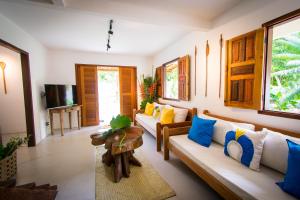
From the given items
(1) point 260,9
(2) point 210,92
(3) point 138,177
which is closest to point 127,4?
(1) point 260,9

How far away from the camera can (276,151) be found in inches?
56.6

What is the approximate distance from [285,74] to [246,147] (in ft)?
4.16

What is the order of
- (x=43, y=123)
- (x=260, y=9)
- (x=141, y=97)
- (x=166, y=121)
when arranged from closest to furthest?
(x=260, y=9) < (x=166, y=121) < (x=43, y=123) < (x=141, y=97)

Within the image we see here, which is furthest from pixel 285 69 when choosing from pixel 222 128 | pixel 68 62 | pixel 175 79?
pixel 68 62

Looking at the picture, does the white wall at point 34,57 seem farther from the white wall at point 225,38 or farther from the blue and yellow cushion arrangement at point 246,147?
the blue and yellow cushion arrangement at point 246,147

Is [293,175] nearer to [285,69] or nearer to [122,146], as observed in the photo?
[285,69]

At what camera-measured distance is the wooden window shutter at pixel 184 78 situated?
127 inches

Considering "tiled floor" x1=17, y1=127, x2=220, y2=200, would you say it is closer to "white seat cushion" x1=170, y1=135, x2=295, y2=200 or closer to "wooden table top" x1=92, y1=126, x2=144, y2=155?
"white seat cushion" x1=170, y1=135, x2=295, y2=200

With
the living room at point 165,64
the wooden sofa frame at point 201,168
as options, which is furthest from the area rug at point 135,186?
the wooden sofa frame at point 201,168

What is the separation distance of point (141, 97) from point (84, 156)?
304cm

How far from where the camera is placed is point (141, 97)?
5367 millimetres

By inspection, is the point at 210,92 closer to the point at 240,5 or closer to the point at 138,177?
the point at 240,5

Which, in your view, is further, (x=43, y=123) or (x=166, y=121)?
(x=43, y=123)

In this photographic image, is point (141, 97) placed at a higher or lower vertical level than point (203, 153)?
higher
